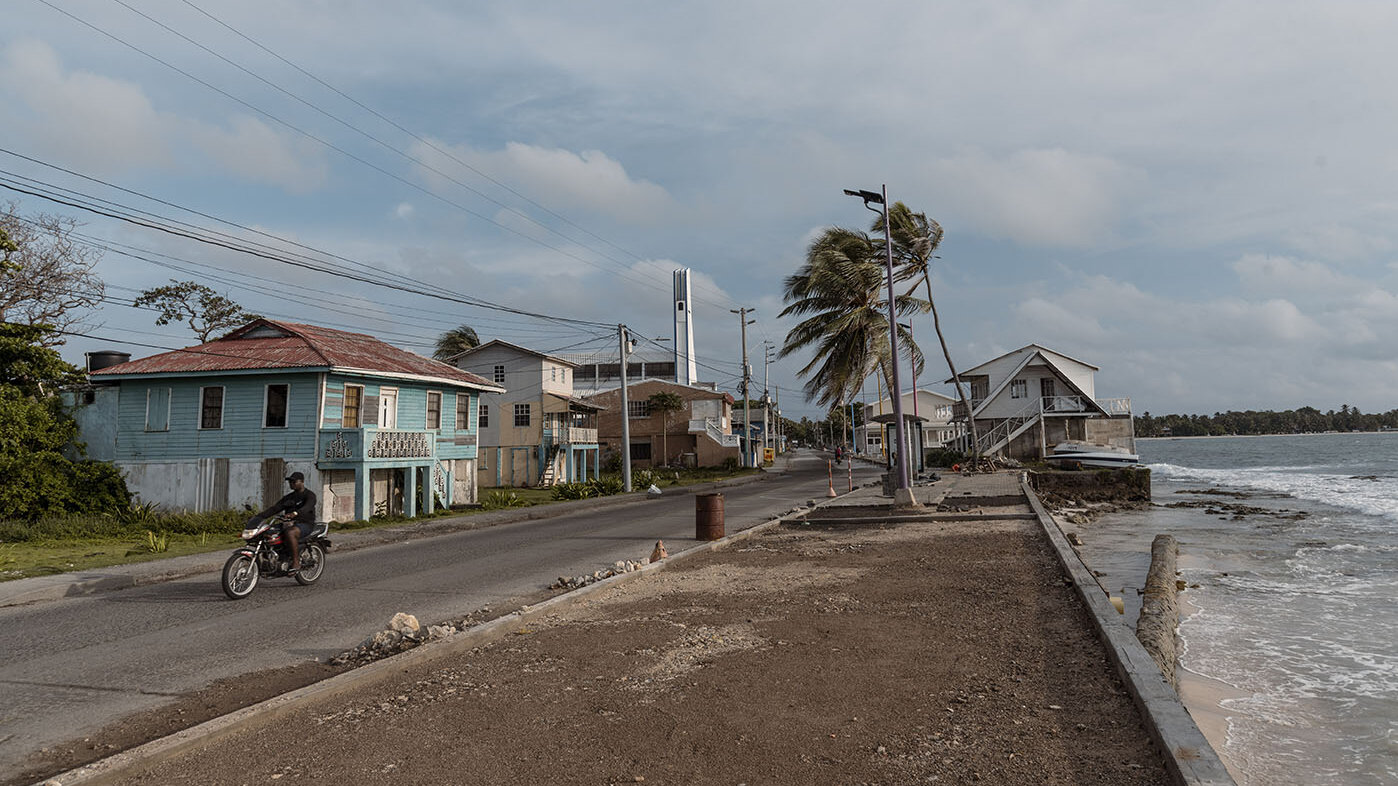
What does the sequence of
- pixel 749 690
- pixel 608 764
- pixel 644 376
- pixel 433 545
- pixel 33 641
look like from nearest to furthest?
pixel 608 764 < pixel 749 690 < pixel 33 641 < pixel 433 545 < pixel 644 376

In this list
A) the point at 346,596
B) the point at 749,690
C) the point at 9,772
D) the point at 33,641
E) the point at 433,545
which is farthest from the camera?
the point at 433,545

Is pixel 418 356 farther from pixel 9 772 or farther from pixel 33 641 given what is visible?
pixel 9 772

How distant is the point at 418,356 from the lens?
29.7 metres

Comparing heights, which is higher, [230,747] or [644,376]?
[644,376]

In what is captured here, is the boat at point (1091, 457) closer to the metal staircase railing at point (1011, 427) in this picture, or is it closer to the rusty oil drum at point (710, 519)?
the metal staircase railing at point (1011, 427)

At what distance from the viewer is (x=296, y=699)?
5.24m

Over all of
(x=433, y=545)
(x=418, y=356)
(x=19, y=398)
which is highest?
(x=418, y=356)

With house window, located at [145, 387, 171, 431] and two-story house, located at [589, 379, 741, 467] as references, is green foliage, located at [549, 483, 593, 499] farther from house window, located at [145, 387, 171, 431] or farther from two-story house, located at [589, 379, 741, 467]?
two-story house, located at [589, 379, 741, 467]

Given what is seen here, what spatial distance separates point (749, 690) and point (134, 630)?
23.4 ft

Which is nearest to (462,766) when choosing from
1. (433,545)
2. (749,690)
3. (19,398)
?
(749,690)

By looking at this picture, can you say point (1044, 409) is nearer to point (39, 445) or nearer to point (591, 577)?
point (591, 577)

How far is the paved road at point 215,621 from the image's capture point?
583cm

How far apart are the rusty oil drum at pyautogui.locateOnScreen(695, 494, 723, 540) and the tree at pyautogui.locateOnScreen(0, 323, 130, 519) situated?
60.1ft

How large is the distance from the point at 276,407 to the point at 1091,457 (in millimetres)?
39143
